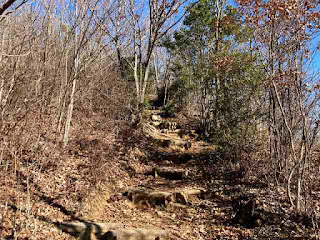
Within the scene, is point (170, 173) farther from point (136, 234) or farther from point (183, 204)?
point (136, 234)

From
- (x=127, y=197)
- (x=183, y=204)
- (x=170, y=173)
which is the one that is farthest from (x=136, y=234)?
(x=170, y=173)

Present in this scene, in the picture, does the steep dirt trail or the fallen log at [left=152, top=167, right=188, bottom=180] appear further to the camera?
the fallen log at [left=152, top=167, right=188, bottom=180]

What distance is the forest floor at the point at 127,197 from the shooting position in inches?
172

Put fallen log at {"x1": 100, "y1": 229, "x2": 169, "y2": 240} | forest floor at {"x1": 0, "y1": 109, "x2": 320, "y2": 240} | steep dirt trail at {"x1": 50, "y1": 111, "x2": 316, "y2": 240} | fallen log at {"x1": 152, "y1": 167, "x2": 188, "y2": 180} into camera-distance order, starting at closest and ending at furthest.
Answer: fallen log at {"x1": 100, "y1": 229, "x2": 169, "y2": 240}, forest floor at {"x1": 0, "y1": 109, "x2": 320, "y2": 240}, steep dirt trail at {"x1": 50, "y1": 111, "x2": 316, "y2": 240}, fallen log at {"x1": 152, "y1": 167, "x2": 188, "y2": 180}

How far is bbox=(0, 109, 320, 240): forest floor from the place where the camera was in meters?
4.37

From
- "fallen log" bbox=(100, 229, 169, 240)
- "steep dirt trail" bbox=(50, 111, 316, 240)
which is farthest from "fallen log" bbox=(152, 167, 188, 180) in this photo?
"fallen log" bbox=(100, 229, 169, 240)

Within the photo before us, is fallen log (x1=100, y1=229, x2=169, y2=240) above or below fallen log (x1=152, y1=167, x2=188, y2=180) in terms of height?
below

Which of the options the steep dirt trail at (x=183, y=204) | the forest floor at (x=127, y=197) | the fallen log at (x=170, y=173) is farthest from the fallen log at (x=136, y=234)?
the fallen log at (x=170, y=173)

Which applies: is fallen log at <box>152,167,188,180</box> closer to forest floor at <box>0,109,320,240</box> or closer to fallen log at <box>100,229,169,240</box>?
forest floor at <box>0,109,320,240</box>

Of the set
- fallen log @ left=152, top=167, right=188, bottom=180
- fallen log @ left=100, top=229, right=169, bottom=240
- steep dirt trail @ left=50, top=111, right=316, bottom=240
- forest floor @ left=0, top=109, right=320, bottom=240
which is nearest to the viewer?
fallen log @ left=100, top=229, right=169, bottom=240

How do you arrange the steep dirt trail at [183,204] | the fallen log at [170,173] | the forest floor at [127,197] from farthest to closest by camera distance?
the fallen log at [170,173] < the steep dirt trail at [183,204] < the forest floor at [127,197]

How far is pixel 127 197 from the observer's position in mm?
6121

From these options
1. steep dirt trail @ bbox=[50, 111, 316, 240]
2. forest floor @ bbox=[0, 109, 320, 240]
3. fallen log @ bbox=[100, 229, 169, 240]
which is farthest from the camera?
steep dirt trail @ bbox=[50, 111, 316, 240]

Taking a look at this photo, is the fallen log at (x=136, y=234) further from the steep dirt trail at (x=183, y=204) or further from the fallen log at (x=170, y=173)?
the fallen log at (x=170, y=173)
